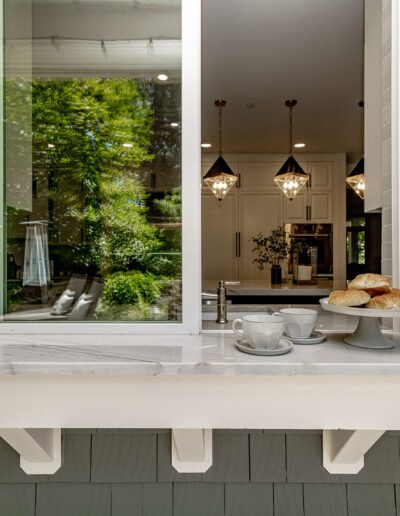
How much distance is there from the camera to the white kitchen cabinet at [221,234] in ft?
16.6

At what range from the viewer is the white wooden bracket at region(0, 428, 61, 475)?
107cm

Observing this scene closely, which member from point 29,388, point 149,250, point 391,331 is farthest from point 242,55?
point 29,388

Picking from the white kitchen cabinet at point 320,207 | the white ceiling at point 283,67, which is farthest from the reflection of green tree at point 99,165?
the white kitchen cabinet at point 320,207

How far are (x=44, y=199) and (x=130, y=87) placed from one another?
1.63 ft

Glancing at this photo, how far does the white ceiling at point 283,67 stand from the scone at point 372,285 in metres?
1.81

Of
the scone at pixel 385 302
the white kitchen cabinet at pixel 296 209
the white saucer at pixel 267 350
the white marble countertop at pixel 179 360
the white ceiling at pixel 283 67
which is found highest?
the white ceiling at pixel 283 67

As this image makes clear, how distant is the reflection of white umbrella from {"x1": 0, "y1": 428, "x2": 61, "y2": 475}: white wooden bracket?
0.46 m

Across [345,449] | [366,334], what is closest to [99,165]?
[366,334]

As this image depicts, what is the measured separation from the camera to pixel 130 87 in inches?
50.4

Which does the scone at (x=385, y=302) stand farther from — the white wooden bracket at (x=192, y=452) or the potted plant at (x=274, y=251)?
the potted plant at (x=274, y=251)

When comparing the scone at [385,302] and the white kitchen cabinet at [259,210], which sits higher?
the white kitchen cabinet at [259,210]

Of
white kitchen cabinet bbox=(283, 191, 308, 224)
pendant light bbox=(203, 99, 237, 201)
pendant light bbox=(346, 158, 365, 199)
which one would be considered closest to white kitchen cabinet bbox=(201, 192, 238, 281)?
white kitchen cabinet bbox=(283, 191, 308, 224)

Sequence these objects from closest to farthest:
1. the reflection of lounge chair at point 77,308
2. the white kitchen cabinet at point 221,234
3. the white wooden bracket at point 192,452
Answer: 1. the white wooden bracket at point 192,452
2. the reflection of lounge chair at point 77,308
3. the white kitchen cabinet at point 221,234

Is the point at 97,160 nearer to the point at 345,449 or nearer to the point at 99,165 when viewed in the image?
the point at 99,165
